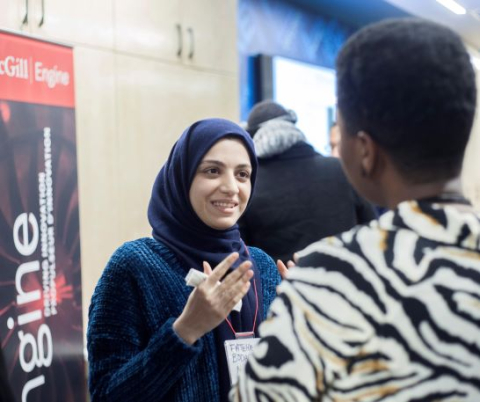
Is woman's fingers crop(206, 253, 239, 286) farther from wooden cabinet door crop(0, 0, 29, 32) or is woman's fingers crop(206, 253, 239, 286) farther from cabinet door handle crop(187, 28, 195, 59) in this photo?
cabinet door handle crop(187, 28, 195, 59)

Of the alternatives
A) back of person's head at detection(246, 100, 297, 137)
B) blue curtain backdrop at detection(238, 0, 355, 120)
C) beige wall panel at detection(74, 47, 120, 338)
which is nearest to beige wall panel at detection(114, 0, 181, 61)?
beige wall panel at detection(74, 47, 120, 338)

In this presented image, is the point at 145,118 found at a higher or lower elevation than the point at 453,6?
lower

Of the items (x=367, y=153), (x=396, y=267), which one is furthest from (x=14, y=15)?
(x=396, y=267)

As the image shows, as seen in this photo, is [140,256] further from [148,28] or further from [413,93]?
[148,28]

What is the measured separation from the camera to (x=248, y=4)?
512 cm

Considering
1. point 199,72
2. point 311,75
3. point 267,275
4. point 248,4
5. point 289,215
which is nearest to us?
point 267,275

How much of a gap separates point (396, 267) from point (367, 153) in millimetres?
150

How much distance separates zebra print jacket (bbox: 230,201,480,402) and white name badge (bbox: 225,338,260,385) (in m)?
0.67

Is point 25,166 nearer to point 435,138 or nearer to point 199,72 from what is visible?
point 435,138

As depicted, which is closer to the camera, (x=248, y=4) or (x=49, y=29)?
(x=49, y=29)

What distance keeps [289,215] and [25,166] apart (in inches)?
41.5

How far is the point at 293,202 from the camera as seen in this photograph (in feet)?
8.66

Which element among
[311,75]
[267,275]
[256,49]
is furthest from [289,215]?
[311,75]

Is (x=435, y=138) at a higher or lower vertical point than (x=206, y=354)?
higher
